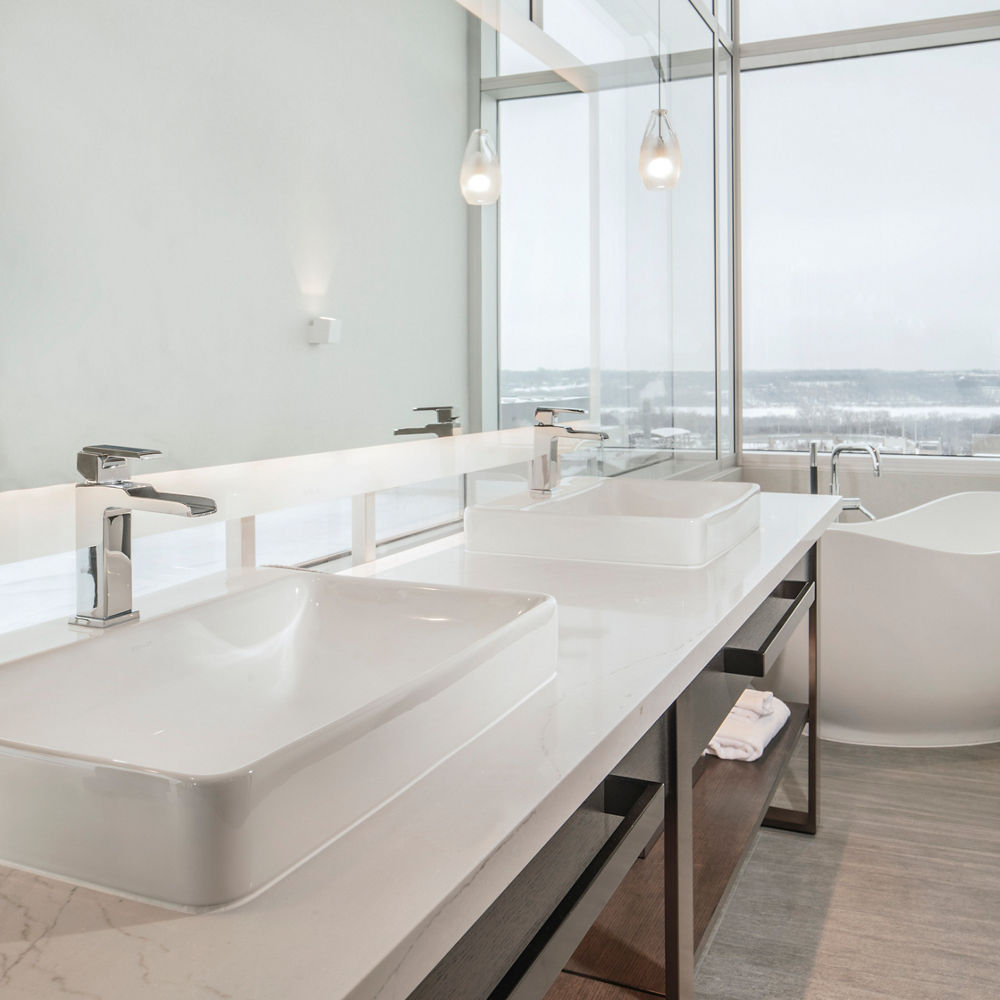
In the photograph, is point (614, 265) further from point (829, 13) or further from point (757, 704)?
point (829, 13)

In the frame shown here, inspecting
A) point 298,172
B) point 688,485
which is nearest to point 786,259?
point 688,485

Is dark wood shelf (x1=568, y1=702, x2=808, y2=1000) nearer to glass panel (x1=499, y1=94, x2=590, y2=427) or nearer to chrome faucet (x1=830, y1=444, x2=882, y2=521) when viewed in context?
glass panel (x1=499, y1=94, x2=590, y2=427)

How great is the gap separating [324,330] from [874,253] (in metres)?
2.84

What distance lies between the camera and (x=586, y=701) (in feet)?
2.81

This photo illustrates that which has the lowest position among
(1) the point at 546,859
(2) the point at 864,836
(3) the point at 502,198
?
(2) the point at 864,836

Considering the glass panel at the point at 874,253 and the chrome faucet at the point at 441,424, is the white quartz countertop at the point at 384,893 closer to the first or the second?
the chrome faucet at the point at 441,424

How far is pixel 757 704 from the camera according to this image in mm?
2240

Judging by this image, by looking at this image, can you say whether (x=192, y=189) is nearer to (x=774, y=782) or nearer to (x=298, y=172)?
(x=298, y=172)

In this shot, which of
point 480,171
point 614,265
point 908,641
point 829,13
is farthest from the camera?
point 829,13

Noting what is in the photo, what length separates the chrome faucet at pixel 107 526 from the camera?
3.00 ft

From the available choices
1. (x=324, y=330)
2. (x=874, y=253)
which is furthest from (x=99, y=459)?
(x=874, y=253)

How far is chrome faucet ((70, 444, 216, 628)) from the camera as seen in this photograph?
3.00 feet

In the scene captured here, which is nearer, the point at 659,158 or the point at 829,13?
the point at 659,158

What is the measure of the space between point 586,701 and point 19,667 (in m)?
0.44
